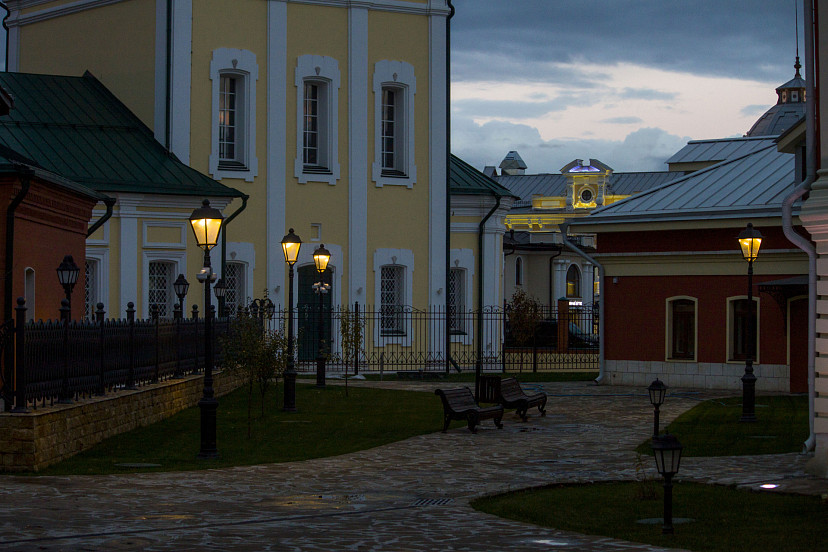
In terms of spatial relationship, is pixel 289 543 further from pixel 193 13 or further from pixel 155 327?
pixel 193 13

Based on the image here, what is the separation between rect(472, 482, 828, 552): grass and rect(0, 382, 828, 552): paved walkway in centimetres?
37

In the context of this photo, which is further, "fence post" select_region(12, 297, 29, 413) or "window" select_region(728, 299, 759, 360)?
"window" select_region(728, 299, 759, 360)

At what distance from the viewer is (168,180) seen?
2923 cm

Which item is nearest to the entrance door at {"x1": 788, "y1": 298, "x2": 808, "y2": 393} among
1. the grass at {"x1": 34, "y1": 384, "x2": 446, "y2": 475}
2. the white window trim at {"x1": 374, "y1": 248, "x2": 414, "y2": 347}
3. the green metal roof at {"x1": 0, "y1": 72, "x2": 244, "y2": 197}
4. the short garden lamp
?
the grass at {"x1": 34, "y1": 384, "x2": 446, "y2": 475}

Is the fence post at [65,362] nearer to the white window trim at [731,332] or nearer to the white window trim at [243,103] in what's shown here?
the white window trim at [243,103]

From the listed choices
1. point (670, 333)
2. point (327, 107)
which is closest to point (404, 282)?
point (327, 107)

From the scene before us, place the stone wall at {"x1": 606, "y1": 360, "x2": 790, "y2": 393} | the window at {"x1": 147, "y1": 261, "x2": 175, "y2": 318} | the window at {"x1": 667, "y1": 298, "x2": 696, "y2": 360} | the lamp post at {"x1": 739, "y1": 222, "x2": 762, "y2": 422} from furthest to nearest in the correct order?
1. the window at {"x1": 147, "y1": 261, "x2": 175, "y2": 318}
2. the window at {"x1": 667, "y1": 298, "x2": 696, "y2": 360}
3. the stone wall at {"x1": 606, "y1": 360, "x2": 790, "y2": 393}
4. the lamp post at {"x1": 739, "y1": 222, "x2": 762, "y2": 422}

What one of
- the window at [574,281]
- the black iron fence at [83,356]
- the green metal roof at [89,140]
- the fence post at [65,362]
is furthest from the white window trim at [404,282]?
the window at [574,281]

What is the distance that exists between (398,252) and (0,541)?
Answer: 80.3 ft

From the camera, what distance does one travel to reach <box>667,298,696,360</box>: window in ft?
93.2

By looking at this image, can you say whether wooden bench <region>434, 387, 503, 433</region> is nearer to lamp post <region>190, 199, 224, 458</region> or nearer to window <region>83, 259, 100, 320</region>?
lamp post <region>190, 199, 224, 458</region>

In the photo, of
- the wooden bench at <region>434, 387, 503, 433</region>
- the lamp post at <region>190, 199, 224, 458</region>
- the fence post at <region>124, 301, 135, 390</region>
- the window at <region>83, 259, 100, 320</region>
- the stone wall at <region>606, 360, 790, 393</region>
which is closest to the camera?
the lamp post at <region>190, 199, 224, 458</region>

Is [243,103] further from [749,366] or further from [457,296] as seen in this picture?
[749,366]

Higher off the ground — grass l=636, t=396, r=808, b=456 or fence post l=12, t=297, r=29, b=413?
fence post l=12, t=297, r=29, b=413
